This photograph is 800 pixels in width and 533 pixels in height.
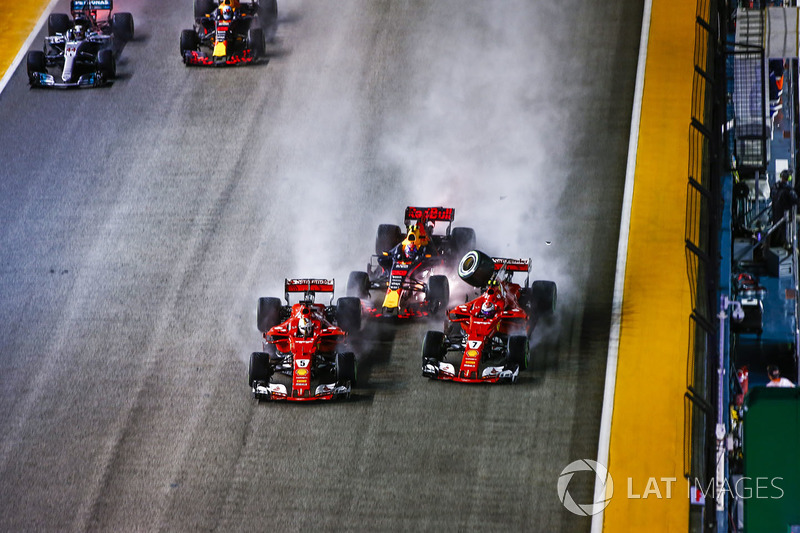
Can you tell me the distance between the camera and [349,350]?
865 inches

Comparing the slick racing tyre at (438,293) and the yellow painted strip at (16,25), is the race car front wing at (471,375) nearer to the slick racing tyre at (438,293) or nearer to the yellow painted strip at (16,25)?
the slick racing tyre at (438,293)

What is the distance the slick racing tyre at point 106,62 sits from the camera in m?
28.9

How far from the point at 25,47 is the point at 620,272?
14.9m

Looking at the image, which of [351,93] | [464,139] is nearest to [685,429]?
[464,139]

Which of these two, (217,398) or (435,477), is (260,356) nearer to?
(217,398)

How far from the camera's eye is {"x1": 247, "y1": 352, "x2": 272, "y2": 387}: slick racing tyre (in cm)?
2095

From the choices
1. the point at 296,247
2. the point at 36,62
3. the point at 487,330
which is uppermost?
the point at 36,62

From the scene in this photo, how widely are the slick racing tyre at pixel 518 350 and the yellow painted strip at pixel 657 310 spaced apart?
151 cm

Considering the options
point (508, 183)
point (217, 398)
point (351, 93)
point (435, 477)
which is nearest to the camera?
point (435, 477)

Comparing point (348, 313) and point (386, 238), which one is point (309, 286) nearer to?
point (348, 313)

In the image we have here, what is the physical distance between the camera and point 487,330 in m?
21.1

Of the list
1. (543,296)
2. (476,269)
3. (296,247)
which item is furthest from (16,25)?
(543,296)

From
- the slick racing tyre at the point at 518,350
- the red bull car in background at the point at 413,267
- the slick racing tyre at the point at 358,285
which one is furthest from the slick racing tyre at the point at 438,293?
the slick racing tyre at the point at 518,350

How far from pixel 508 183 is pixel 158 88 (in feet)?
26.7
